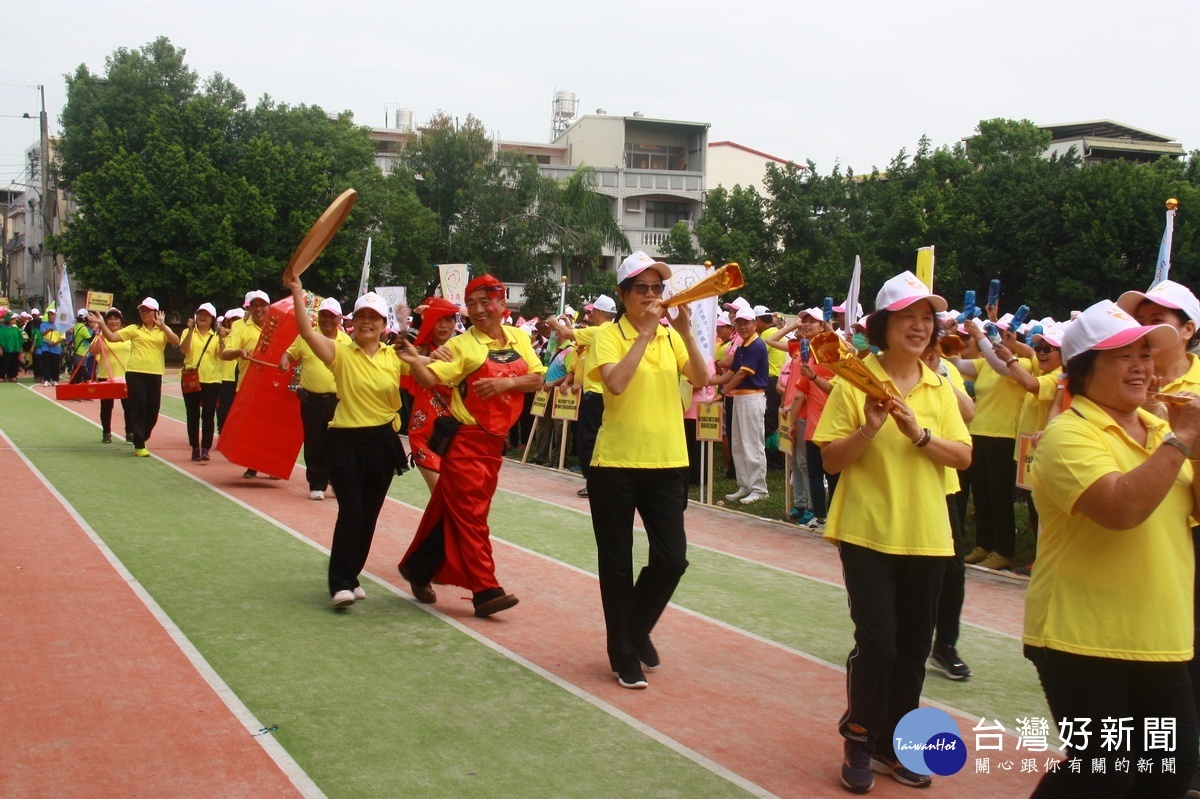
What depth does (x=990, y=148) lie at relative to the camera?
53344mm

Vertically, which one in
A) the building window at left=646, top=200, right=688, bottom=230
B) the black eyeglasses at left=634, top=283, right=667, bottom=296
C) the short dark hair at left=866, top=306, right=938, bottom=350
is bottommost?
A: the short dark hair at left=866, top=306, right=938, bottom=350

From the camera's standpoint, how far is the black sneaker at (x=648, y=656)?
21.1ft

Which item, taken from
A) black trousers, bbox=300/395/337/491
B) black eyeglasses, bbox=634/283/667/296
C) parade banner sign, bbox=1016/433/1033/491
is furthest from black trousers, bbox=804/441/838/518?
Answer: black eyeglasses, bbox=634/283/667/296

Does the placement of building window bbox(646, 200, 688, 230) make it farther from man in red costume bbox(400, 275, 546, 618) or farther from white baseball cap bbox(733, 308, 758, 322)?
man in red costume bbox(400, 275, 546, 618)

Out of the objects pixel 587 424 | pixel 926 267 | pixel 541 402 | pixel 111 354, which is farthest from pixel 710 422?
pixel 111 354

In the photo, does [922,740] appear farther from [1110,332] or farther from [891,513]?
[1110,332]

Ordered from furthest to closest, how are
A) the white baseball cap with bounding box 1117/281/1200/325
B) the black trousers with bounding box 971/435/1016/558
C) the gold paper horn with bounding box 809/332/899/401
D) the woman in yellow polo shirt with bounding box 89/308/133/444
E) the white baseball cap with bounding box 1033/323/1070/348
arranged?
the woman in yellow polo shirt with bounding box 89/308/133/444
the black trousers with bounding box 971/435/1016/558
the white baseball cap with bounding box 1033/323/1070/348
the white baseball cap with bounding box 1117/281/1200/325
the gold paper horn with bounding box 809/332/899/401

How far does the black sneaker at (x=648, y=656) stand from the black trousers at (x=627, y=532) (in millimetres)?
230

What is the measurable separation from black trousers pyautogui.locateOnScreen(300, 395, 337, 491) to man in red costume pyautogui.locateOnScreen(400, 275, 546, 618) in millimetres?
5160

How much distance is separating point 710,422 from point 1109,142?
186ft

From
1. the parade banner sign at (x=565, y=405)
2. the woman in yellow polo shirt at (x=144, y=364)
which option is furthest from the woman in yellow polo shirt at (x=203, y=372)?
the parade banner sign at (x=565, y=405)

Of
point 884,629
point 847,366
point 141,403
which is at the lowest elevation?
point 141,403

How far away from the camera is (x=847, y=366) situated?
4609 millimetres

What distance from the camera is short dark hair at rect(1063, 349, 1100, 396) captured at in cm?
362
